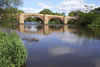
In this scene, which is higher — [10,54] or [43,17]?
[43,17]

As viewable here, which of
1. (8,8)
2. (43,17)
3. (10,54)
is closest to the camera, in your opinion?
(10,54)

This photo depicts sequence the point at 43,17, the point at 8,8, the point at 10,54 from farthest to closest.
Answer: the point at 43,17 → the point at 8,8 → the point at 10,54

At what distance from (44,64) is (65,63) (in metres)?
1.19

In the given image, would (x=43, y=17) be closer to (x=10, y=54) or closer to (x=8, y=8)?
(x=8, y=8)

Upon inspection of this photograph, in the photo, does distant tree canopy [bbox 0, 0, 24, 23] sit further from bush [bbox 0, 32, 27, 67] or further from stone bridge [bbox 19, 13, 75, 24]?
stone bridge [bbox 19, 13, 75, 24]

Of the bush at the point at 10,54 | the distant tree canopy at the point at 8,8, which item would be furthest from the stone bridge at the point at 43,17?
the bush at the point at 10,54

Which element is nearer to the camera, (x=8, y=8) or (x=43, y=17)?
(x=8, y=8)

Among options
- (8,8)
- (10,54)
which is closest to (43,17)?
(8,8)

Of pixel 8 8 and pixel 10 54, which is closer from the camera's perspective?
pixel 10 54

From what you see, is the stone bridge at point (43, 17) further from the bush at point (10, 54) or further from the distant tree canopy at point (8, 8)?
the bush at point (10, 54)

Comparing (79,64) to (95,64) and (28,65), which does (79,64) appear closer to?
(95,64)

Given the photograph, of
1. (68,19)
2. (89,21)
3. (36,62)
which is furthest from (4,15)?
(68,19)

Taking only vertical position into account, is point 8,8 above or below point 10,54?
above

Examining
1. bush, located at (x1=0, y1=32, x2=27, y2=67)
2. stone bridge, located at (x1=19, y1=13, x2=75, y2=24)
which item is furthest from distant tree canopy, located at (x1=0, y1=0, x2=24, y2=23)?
stone bridge, located at (x1=19, y1=13, x2=75, y2=24)
